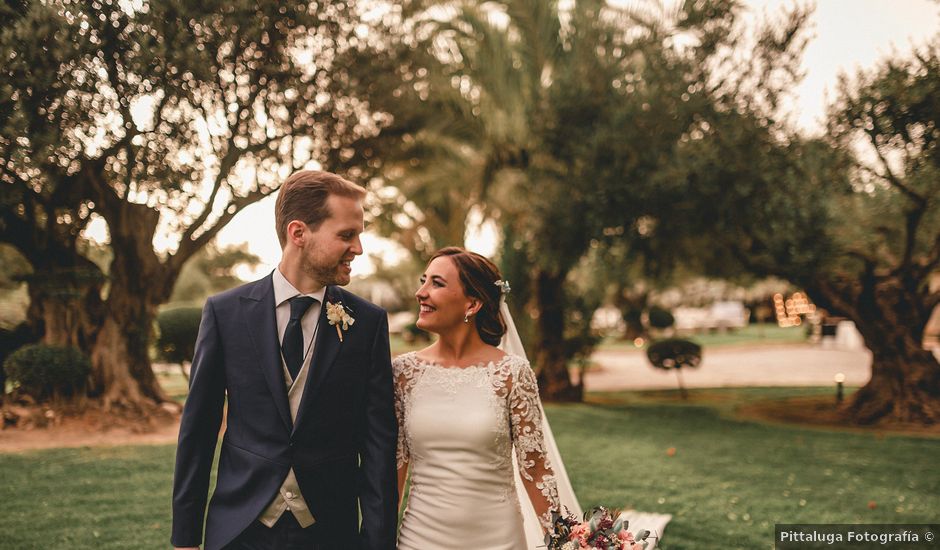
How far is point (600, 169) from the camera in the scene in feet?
42.4

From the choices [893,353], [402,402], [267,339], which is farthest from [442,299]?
[893,353]

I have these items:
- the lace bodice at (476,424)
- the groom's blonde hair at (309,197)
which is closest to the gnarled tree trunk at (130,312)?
the lace bodice at (476,424)

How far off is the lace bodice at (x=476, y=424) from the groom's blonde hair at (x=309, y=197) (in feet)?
3.57

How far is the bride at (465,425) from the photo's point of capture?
3193mm

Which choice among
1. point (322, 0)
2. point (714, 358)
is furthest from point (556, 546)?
point (714, 358)

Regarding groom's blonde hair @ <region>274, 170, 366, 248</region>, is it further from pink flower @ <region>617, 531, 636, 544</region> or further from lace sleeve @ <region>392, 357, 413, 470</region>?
pink flower @ <region>617, 531, 636, 544</region>

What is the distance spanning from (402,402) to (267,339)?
3.16 feet

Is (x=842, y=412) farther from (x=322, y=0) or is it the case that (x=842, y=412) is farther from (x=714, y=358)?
(x=714, y=358)

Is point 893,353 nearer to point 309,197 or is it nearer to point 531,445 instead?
point 531,445

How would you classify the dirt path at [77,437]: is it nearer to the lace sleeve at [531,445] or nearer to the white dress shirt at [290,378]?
the lace sleeve at [531,445]

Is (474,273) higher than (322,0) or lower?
lower

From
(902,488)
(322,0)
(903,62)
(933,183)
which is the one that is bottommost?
(902,488)

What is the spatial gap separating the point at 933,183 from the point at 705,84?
13.7ft

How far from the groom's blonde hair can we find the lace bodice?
42.8 inches
